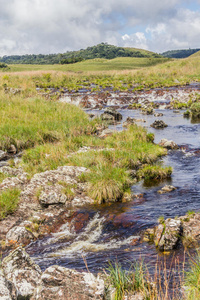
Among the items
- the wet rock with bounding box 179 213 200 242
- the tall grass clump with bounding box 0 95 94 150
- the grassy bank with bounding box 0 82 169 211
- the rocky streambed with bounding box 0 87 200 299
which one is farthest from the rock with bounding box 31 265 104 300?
the tall grass clump with bounding box 0 95 94 150

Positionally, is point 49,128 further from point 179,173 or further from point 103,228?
point 103,228

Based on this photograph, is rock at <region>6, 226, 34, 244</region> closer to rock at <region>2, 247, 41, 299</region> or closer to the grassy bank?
the grassy bank

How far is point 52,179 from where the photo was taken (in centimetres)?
959

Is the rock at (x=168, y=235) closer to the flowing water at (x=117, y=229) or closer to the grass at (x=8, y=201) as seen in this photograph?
the flowing water at (x=117, y=229)

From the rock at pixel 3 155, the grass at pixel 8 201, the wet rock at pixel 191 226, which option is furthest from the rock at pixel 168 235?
the rock at pixel 3 155

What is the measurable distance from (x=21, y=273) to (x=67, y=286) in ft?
2.83

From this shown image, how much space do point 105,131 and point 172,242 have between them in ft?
34.7

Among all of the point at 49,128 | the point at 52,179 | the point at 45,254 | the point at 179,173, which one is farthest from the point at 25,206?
the point at 49,128

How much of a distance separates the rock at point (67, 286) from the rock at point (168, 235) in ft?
9.54

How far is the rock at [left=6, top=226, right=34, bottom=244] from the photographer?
22.1 feet

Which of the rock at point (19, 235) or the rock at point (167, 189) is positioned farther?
the rock at point (167, 189)

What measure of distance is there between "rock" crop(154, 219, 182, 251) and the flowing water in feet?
0.57

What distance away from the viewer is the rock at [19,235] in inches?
265

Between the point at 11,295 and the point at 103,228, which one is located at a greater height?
the point at 11,295
